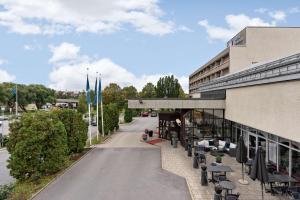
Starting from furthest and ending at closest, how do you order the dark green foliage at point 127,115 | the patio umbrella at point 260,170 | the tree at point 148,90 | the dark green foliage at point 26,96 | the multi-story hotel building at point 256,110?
the tree at point 148,90 → the dark green foliage at point 26,96 → the dark green foliage at point 127,115 → the multi-story hotel building at point 256,110 → the patio umbrella at point 260,170

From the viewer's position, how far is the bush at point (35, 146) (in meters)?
17.4

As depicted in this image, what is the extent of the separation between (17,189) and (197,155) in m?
12.5

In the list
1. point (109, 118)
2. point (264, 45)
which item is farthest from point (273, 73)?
point (264, 45)

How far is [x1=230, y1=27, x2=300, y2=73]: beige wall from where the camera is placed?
52.6 metres

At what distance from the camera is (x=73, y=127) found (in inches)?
936

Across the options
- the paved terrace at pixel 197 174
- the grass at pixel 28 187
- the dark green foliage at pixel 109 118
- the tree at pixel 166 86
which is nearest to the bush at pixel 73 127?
the grass at pixel 28 187

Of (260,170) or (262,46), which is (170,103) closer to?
(260,170)

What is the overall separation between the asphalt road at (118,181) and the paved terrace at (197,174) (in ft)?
1.78

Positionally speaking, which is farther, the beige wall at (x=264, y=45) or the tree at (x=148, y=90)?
the tree at (x=148, y=90)

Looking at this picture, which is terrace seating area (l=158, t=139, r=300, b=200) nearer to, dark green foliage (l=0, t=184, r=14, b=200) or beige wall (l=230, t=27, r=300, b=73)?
dark green foliage (l=0, t=184, r=14, b=200)

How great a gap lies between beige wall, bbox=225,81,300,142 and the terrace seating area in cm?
287

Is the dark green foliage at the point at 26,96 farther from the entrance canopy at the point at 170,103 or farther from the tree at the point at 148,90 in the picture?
the entrance canopy at the point at 170,103

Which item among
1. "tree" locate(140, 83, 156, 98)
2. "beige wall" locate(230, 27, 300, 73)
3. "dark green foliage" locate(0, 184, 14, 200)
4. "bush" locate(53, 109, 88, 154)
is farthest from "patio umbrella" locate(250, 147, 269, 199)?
"tree" locate(140, 83, 156, 98)

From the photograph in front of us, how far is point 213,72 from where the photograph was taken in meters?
66.8
